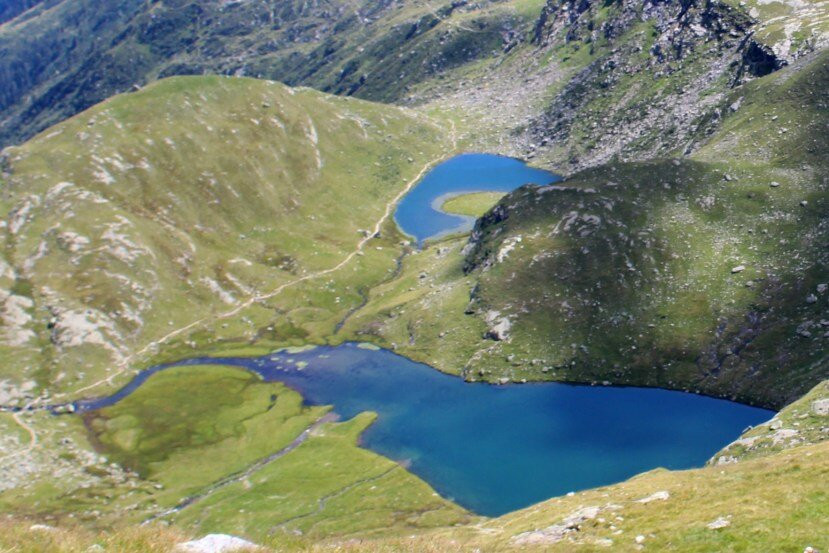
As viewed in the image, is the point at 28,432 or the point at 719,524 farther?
the point at 28,432

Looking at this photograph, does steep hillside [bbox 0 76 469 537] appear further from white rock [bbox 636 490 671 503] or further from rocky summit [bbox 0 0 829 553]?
white rock [bbox 636 490 671 503]

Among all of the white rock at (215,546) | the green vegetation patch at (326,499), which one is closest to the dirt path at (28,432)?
the green vegetation patch at (326,499)

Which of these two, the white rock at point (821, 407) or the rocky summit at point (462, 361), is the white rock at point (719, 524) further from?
the white rock at point (821, 407)

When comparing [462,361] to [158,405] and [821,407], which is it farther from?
[821,407]

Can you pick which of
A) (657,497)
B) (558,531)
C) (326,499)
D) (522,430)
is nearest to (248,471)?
(326,499)

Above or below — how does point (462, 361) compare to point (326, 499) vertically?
below
